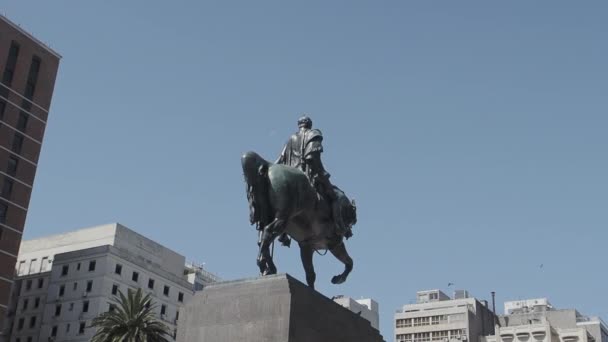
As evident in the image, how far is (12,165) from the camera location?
298ft

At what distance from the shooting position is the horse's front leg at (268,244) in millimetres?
16641

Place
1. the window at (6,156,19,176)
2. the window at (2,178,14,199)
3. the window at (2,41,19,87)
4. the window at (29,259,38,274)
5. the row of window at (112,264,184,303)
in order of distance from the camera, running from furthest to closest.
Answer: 1. the window at (29,259,38,274)
2. the row of window at (112,264,184,303)
3. the window at (2,41,19,87)
4. the window at (6,156,19,176)
5. the window at (2,178,14,199)

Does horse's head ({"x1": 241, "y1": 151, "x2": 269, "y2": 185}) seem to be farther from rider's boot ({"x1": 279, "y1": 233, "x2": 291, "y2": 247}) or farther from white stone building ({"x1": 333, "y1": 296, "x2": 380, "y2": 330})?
white stone building ({"x1": 333, "y1": 296, "x2": 380, "y2": 330})

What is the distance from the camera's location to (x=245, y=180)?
16.9 m

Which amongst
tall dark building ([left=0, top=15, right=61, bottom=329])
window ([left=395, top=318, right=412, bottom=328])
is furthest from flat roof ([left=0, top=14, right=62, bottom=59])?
window ([left=395, top=318, right=412, bottom=328])

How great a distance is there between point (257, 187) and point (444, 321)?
364 ft

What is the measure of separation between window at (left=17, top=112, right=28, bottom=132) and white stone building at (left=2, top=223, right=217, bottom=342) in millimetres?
14590

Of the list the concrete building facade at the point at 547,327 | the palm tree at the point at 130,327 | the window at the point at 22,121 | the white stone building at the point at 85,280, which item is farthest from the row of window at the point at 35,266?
the concrete building facade at the point at 547,327

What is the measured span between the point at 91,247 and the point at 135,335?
36.4m

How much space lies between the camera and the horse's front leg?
54.6 ft

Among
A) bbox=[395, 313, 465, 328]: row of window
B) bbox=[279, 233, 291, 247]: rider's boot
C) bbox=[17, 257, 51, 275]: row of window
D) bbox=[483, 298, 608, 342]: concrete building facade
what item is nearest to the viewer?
bbox=[279, 233, 291, 247]: rider's boot

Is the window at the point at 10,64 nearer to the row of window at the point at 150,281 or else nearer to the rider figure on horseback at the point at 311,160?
the row of window at the point at 150,281

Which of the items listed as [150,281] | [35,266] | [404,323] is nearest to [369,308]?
[404,323]

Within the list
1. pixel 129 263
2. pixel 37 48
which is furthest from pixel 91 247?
pixel 37 48
